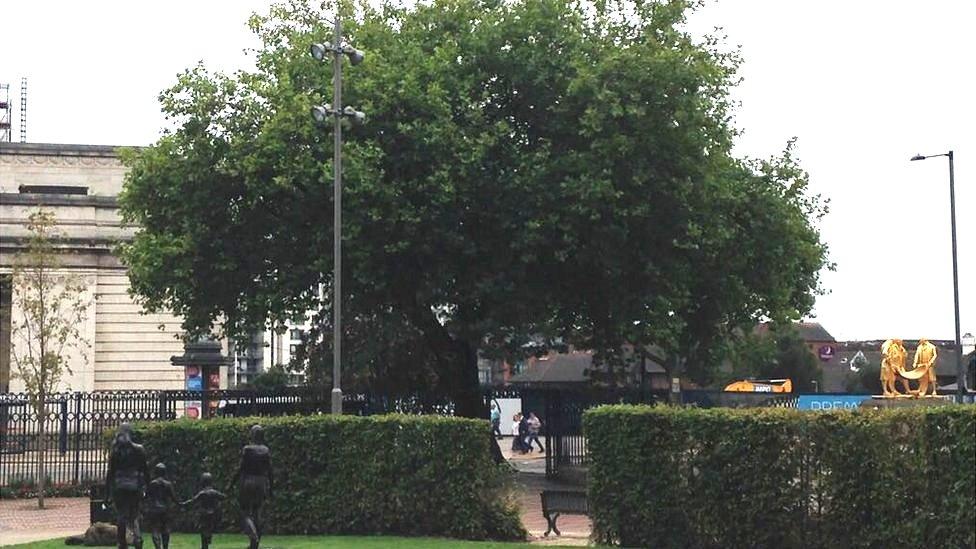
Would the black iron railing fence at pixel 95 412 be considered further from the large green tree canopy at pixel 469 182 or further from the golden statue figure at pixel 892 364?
the golden statue figure at pixel 892 364

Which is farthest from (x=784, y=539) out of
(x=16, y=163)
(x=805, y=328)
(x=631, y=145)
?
(x=805, y=328)

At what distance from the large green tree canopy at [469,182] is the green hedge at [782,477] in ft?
30.7

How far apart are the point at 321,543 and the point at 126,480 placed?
3.39 meters

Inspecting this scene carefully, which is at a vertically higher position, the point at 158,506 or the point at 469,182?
the point at 469,182

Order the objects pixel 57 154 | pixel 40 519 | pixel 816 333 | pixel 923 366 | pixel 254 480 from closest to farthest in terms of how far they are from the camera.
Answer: pixel 254 480 < pixel 40 519 < pixel 923 366 < pixel 57 154 < pixel 816 333

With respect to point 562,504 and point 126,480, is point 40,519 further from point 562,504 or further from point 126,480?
point 562,504

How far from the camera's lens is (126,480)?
1775cm

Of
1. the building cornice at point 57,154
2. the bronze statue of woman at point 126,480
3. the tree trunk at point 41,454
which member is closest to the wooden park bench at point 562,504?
the bronze statue of woman at point 126,480

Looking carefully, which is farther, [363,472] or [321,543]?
[363,472]

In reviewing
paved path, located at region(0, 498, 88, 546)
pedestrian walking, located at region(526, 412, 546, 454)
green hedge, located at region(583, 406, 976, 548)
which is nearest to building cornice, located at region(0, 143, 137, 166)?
pedestrian walking, located at region(526, 412, 546, 454)

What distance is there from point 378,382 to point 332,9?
411 inches

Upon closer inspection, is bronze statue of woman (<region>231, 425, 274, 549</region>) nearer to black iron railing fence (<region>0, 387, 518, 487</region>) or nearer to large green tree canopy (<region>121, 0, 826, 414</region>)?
large green tree canopy (<region>121, 0, 826, 414</region>)

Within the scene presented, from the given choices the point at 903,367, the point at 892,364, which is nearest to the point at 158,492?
the point at 892,364

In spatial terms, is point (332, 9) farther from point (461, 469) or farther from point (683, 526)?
point (683, 526)
